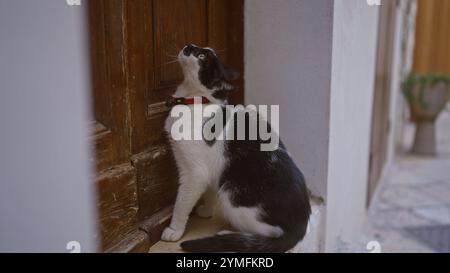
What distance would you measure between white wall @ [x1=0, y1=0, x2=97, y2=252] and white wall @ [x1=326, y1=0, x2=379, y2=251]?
34.1 inches

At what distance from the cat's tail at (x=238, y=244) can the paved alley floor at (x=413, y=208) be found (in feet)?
4.62

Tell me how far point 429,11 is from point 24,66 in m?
6.50

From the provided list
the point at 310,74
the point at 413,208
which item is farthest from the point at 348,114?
the point at 413,208

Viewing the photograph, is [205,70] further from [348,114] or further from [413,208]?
[413,208]

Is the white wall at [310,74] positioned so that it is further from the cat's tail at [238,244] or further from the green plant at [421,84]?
the green plant at [421,84]

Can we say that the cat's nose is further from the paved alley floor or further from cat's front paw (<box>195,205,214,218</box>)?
the paved alley floor

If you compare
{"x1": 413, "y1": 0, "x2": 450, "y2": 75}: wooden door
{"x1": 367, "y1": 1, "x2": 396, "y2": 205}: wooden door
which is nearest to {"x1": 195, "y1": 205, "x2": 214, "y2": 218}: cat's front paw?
{"x1": 367, "y1": 1, "x2": 396, "y2": 205}: wooden door

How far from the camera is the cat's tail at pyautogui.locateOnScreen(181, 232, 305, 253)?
101 cm

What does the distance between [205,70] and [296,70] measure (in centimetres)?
38

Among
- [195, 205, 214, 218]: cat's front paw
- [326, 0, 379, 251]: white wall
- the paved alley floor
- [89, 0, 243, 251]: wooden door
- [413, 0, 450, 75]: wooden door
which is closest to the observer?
[89, 0, 243, 251]: wooden door

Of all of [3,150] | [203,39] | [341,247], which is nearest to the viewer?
[3,150]

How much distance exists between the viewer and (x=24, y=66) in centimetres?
62
